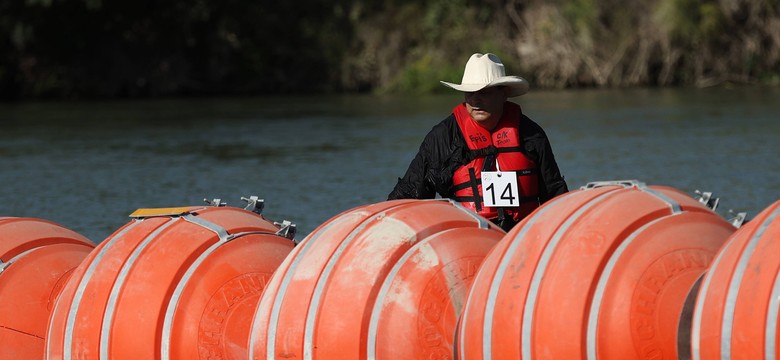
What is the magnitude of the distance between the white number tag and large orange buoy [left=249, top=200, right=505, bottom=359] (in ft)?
4.47

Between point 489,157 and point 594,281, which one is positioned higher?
point 489,157

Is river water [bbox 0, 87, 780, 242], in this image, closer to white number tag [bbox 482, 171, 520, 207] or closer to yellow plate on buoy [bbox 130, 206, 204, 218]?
white number tag [bbox 482, 171, 520, 207]

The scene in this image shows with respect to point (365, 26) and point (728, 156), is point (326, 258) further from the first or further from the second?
point (365, 26)

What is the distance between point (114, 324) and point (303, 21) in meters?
48.8

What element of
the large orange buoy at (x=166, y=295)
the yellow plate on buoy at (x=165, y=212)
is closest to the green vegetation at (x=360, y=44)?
the yellow plate on buoy at (x=165, y=212)

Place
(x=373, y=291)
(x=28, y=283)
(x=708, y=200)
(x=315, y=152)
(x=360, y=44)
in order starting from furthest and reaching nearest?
(x=360, y=44) → (x=315, y=152) → (x=28, y=283) → (x=708, y=200) → (x=373, y=291)

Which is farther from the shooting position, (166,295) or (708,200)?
(166,295)

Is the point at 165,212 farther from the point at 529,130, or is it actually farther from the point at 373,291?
the point at 529,130

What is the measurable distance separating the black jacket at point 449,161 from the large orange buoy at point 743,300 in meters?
2.55

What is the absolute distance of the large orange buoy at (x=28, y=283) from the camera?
24.8 ft

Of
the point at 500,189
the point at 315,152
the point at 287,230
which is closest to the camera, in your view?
the point at 287,230

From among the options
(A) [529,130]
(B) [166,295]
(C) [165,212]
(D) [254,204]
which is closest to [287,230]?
(D) [254,204]

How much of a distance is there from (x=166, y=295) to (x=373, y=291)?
1.10 m

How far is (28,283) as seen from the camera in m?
7.64
